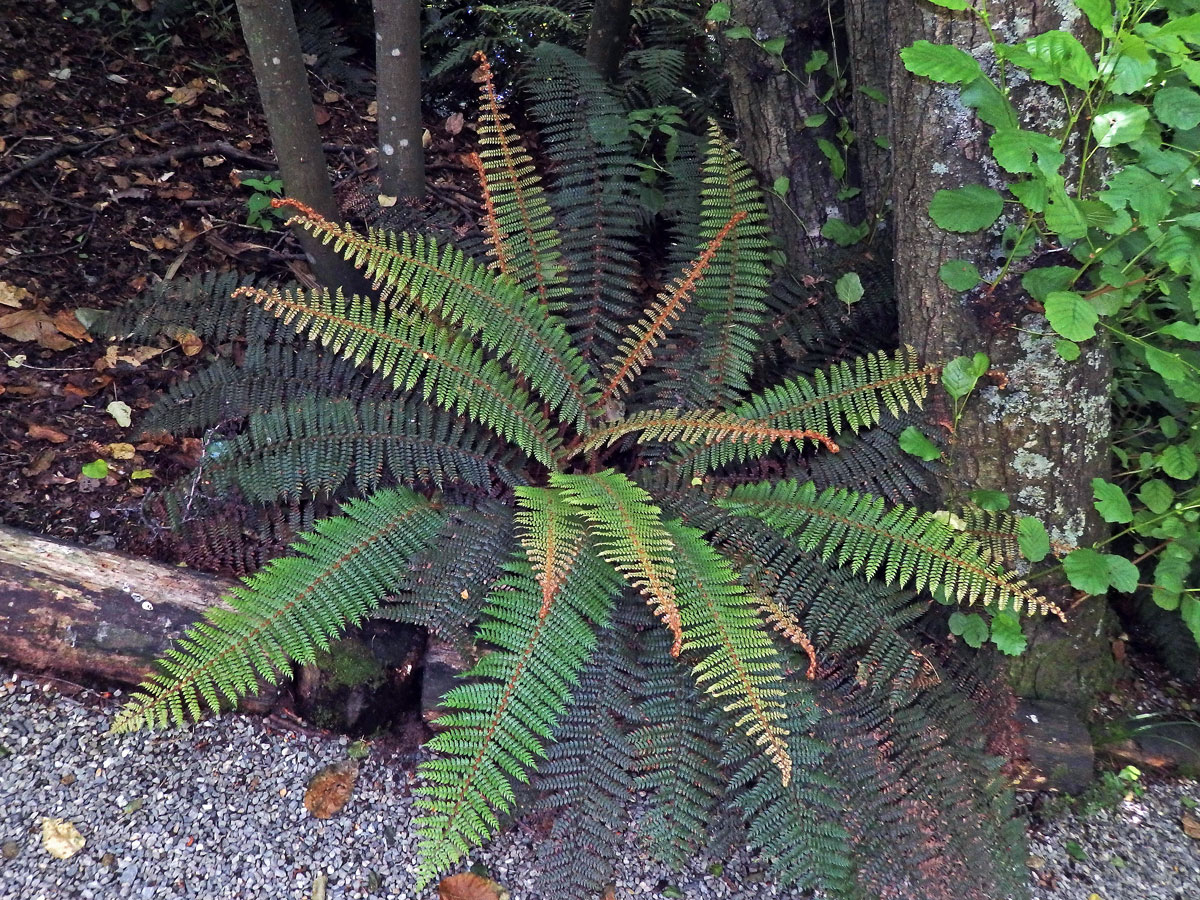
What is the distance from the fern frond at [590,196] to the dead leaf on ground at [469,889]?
5.14 feet

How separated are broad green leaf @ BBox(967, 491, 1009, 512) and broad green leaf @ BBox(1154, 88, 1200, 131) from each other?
90 cm

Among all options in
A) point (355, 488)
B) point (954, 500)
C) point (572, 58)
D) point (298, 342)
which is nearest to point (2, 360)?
point (298, 342)

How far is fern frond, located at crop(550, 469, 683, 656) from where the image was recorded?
1.84 metres

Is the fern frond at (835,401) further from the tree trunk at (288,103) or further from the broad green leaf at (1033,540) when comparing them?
the tree trunk at (288,103)

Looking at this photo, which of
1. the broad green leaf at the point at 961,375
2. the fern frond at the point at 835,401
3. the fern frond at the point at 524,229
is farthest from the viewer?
the fern frond at the point at 524,229

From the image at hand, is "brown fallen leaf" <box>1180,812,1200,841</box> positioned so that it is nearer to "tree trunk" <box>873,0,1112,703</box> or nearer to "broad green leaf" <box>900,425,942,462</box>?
"tree trunk" <box>873,0,1112,703</box>

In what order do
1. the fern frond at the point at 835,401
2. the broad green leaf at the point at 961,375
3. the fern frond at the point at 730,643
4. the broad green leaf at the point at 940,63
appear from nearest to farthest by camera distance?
the broad green leaf at the point at 940,63 < the fern frond at the point at 730,643 < the broad green leaf at the point at 961,375 < the fern frond at the point at 835,401

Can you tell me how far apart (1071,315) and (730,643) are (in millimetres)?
1031

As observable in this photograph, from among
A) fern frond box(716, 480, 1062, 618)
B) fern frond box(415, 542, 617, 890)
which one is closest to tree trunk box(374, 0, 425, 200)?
fern frond box(415, 542, 617, 890)

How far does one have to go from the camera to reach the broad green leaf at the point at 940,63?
1.68 m

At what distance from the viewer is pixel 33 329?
2.78 meters

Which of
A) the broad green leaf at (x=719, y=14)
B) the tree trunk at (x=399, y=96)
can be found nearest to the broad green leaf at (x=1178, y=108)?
the broad green leaf at (x=719, y=14)

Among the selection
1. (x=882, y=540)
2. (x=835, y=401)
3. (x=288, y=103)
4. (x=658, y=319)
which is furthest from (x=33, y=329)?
(x=882, y=540)

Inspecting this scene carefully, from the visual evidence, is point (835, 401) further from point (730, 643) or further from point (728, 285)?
point (730, 643)
